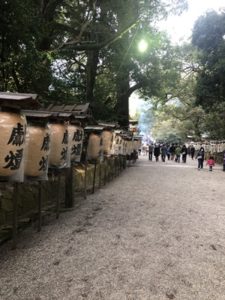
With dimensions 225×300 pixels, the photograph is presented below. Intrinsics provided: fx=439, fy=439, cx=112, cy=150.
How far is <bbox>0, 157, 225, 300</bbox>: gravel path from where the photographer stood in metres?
5.92

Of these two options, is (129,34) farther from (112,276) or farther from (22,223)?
(112,276)

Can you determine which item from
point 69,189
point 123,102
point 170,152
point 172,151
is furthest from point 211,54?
point 69,189

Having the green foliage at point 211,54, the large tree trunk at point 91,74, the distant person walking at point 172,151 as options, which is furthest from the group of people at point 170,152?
the large tree trunk at point 91,74

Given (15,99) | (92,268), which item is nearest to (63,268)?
(92,268)

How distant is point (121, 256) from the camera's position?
7.45 m

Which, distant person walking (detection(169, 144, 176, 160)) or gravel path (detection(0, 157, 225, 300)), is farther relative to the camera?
distant person walking (detection(169, 144, 176, 160))

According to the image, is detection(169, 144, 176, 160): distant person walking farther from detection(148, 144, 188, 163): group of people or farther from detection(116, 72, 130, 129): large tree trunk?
detection(116, 72, 130, 129): large tree trunk

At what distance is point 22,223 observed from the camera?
924cm

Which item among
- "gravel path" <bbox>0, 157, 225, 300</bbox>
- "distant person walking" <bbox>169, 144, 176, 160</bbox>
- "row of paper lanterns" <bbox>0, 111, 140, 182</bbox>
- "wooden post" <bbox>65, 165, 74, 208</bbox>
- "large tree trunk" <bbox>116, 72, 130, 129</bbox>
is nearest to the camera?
"gravel path" <bbox>0, 157, 225, 300</bbox>

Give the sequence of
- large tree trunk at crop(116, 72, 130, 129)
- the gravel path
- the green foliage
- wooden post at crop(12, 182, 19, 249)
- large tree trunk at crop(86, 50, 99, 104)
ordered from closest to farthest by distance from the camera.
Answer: the gravel path < wooden post at crop(12, 182, 19, 249) < large tree trunk at crop(86, 50, 99, 104) < the green foliage < large tree trunk at crop(116, 72, 130, 129)

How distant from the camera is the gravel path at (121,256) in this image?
5.92 metres

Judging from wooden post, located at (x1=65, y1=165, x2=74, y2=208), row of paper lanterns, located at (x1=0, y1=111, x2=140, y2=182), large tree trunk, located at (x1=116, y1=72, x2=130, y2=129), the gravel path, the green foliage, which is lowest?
the gravel path

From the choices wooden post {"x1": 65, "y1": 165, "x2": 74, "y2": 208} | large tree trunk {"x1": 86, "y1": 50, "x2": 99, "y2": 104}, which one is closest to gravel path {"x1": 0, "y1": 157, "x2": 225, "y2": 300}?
wooden post {"x1": 65, "y1": 165, "x2": 74, "y2": 208}

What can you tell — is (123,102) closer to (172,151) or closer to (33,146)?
(172,151)
